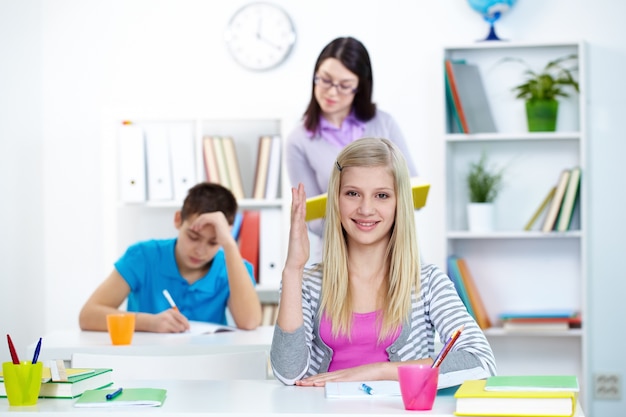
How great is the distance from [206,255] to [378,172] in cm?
106

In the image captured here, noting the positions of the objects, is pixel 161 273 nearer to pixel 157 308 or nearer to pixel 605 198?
pixel 157 308

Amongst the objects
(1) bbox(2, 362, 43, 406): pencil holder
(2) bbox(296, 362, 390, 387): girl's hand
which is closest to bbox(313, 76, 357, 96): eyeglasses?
(2) bbox(296, 362, 390, 387): girl's hand

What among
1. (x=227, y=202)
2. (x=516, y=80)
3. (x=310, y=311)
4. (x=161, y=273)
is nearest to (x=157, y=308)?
(x=161, y=273)

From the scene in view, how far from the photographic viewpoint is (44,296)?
14.9ft

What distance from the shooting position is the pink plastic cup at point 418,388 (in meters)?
1.49

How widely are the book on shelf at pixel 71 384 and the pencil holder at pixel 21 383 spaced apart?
0.14 ft

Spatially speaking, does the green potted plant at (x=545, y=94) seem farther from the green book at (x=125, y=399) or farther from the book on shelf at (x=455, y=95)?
the green book at (x=125, y=399)

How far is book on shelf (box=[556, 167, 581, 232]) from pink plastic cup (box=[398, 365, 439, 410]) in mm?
2731

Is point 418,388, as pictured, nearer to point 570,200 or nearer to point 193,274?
point 193,274

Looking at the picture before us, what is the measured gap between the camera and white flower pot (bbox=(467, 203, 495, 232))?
163 inches

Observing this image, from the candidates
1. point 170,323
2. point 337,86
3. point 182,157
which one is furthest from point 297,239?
point 182,157

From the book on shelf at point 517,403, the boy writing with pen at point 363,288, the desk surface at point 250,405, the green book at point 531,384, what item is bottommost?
the desk surface at point 250,405

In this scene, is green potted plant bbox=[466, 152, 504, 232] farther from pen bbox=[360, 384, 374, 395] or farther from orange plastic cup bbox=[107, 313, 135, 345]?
pen bbox=[360, 384, 374, 395]

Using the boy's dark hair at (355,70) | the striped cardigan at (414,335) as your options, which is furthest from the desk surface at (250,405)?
the boy's dark hair at (355,70)
